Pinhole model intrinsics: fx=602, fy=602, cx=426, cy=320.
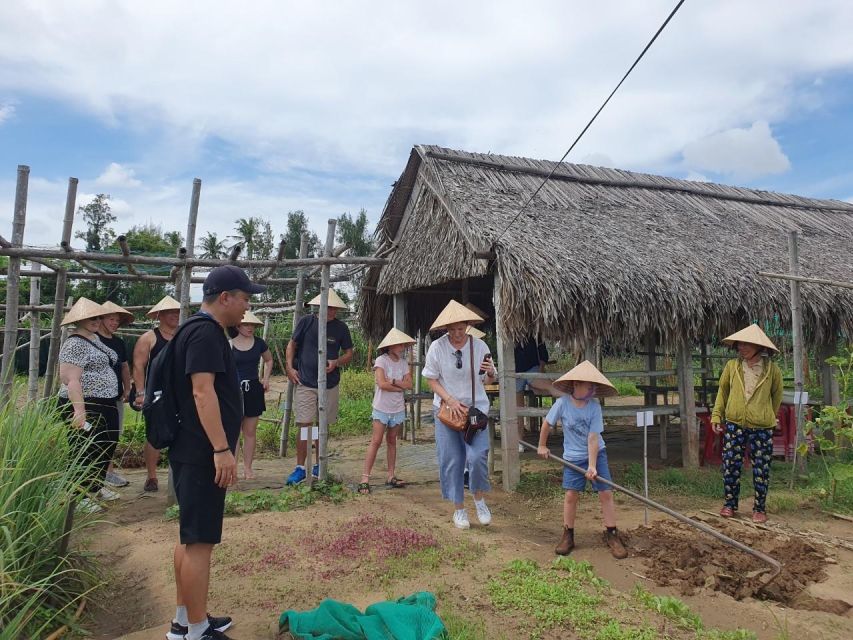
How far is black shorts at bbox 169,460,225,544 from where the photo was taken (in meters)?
2.80

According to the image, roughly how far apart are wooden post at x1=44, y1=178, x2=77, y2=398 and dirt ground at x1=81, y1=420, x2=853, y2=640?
1403 mm

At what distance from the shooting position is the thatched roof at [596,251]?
21.2 feet

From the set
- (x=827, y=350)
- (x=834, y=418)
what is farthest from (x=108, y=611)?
(x=827, y=350)

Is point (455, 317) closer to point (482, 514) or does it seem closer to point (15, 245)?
point (482, 514)

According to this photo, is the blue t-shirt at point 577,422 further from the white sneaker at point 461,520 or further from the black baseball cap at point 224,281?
the black baseball cap at point 224,281

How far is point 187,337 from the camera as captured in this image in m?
2.87

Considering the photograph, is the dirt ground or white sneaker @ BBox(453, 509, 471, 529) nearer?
the dirt ground

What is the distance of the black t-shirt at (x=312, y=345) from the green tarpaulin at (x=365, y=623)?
3.42 m

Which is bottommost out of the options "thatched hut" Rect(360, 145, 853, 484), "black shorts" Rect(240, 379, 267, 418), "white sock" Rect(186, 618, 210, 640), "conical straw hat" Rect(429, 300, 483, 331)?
"white sock" Rect(186, 618, 210, 640)

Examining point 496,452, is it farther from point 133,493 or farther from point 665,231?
point 133,493

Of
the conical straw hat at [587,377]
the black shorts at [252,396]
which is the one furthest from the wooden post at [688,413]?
the black shorts at [252,396]

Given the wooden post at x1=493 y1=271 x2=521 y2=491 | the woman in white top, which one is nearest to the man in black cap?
the woman in white top

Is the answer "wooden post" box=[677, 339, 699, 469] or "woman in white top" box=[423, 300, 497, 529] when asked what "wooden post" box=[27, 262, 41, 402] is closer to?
"woman in white top" box=[423, 300, 497, 529]

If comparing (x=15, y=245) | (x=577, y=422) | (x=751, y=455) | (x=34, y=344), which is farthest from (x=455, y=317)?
(x=34, y=344)
